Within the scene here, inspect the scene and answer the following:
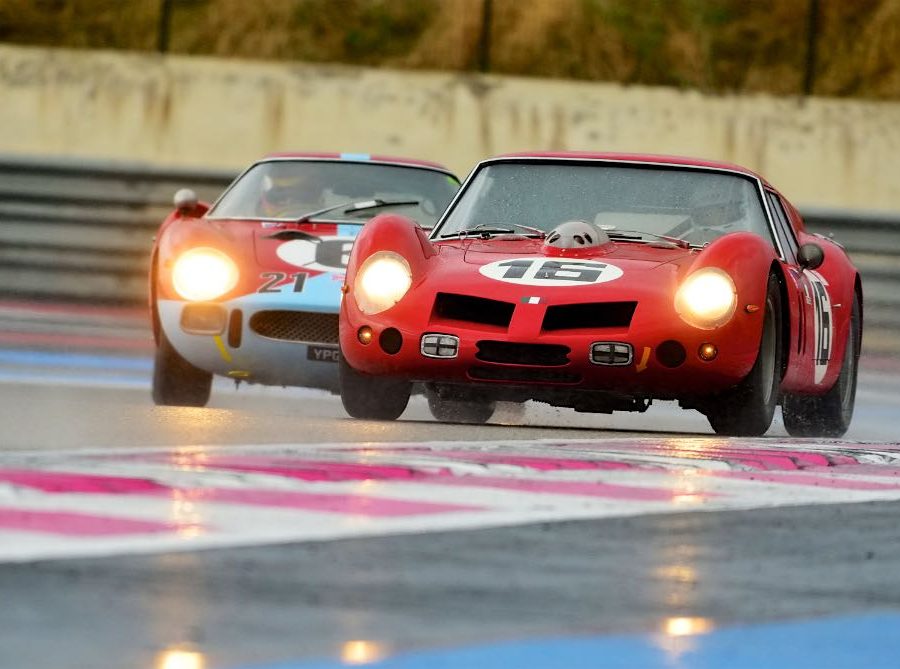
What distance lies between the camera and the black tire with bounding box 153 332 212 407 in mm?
Answer: 9500

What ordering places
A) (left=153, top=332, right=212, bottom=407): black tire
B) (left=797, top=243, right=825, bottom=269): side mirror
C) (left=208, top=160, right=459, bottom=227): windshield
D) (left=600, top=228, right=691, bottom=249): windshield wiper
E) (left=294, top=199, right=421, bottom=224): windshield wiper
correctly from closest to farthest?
(left=600, top=228, right=691, bottom=249): windshield wiper < (left=797, top=243, right=825, bottom=269): side mirror < (left=153, top=332, right=212, bottom=407): black tire < (left=294, top=199, right=421, bottom=224): windshield wiper < (left=208, top=160, right=459, bottom=227): windshield

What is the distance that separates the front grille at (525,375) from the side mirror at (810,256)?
4.45 feet

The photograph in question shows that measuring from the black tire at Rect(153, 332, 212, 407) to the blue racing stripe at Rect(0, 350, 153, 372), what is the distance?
6.42ft

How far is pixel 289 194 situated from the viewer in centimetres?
1047

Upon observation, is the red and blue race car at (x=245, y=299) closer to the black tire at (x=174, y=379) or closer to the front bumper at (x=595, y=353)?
the black tire at (x=174, y=379)

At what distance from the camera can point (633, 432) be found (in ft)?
27.0

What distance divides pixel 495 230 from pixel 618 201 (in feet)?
1.70

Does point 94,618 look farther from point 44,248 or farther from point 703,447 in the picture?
point 44,248

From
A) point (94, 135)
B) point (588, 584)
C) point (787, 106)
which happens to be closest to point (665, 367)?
point (588, 584)

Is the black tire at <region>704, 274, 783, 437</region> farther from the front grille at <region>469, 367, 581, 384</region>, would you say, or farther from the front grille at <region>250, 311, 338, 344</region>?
the front grille at <region>250, 311, 338, 344</region>

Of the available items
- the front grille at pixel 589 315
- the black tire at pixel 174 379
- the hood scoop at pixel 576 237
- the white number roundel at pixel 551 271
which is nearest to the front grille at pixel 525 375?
the front grille at pixel 589 315

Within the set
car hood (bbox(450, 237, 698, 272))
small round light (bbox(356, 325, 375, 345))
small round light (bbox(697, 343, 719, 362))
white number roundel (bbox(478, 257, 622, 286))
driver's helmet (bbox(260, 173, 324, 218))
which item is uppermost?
driver's helmet (bbox(260, 173, 324, 218))

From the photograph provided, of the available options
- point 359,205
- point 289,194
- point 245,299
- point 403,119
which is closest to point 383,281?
point 245,299

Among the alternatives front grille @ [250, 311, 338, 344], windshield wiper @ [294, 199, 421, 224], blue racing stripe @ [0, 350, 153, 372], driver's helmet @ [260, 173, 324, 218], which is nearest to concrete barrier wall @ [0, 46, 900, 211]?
blue racing stripe @ [0, 350, 153, 372]
